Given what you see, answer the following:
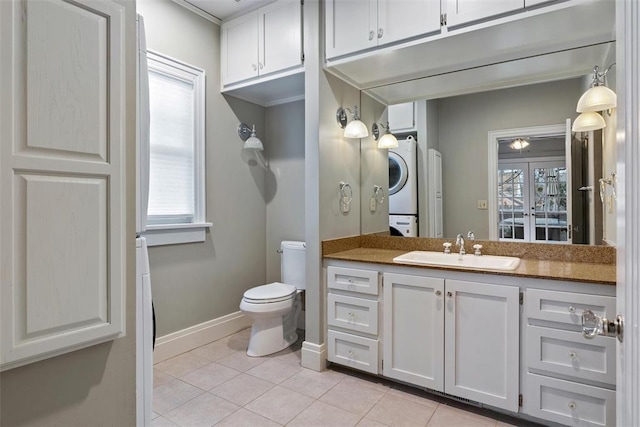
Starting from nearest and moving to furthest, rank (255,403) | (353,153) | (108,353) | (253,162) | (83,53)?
(83,53) → (108,353) → (255,403) → (353,153) → (253,162)

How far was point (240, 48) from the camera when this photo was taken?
291 cm

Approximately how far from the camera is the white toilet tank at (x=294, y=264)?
9.99ft

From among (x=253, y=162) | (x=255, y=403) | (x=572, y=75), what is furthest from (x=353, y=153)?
(x=255, y=403)

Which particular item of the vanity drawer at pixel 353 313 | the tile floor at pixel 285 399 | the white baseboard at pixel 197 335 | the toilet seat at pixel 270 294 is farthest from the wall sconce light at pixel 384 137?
the white baseboard at pixel 197 335

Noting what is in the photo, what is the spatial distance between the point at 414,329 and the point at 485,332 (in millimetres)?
400

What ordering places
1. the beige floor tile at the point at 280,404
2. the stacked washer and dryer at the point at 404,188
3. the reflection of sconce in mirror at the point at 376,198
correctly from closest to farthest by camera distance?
the beige floor tile at the point at 280,404 → the stacked washer and dryer at the point at 404,188 → the reflection of sconce in mirror at the point at 376,198

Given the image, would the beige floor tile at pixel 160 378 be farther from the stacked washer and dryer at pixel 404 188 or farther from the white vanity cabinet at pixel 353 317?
the stacked washer and dryer at pixel 404 188

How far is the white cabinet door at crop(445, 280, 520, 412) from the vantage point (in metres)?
1.85

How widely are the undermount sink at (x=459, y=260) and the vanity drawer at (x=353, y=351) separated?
1.96 ft

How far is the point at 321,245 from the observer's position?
8.23ft

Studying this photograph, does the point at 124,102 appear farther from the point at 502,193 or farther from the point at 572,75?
the point at 572,75

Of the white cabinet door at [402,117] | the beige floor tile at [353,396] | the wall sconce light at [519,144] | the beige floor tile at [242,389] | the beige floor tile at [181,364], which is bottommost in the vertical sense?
the beige floor tile at [353,396]

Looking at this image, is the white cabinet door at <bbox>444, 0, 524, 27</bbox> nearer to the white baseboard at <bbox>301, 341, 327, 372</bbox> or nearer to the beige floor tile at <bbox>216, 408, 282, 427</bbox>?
the white baseboard at <bbox>301, 341, 327, 372</bbox>

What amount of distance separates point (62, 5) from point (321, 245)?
1.90m
